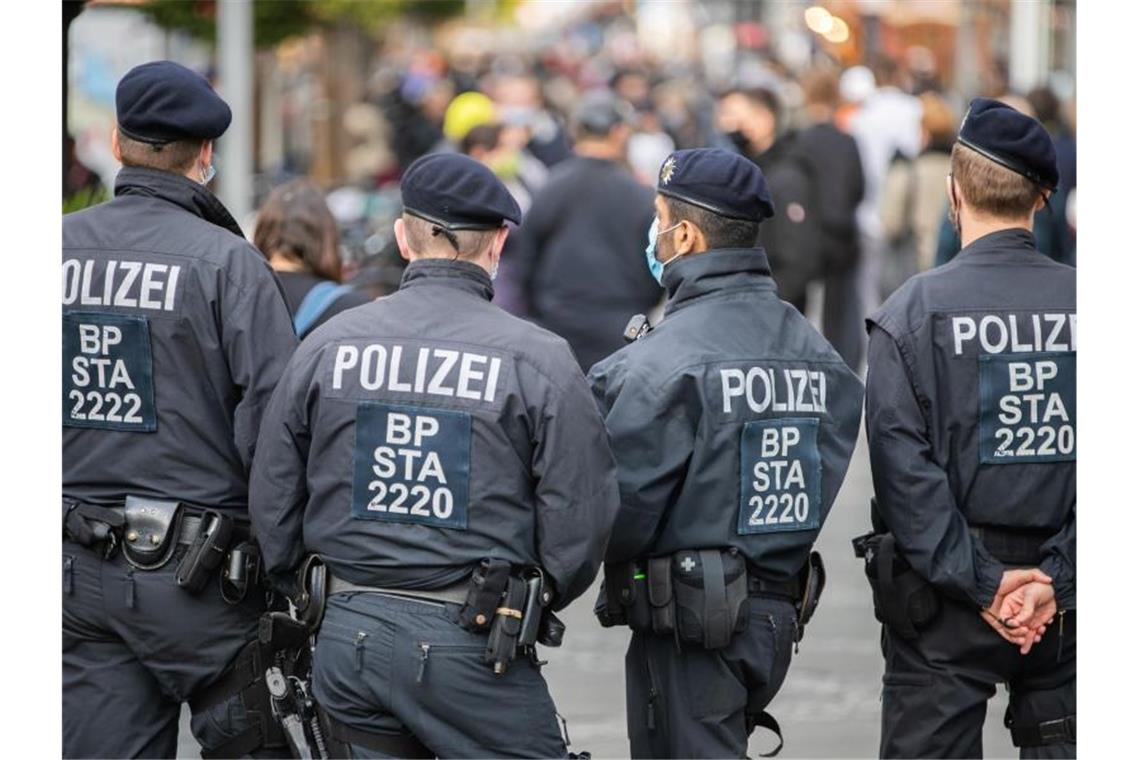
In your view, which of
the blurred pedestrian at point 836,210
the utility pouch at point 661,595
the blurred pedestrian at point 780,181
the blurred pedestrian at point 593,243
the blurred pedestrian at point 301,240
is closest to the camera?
the utility pouch at point 661,595

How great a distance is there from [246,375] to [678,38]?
201 ft

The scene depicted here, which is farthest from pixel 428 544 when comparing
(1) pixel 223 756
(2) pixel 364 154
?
(2) pixel 364 154

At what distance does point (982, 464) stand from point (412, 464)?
4.77 ft

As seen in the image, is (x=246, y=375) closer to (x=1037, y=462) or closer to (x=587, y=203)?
(x=1037, y=462)

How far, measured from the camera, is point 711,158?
16.4 ft

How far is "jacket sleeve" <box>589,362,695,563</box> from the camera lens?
15.8 ft

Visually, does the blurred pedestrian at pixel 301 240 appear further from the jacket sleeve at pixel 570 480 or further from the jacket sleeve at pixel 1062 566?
the jacket sleeve at pixel 1062 566

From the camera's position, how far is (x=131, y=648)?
4.96 metres

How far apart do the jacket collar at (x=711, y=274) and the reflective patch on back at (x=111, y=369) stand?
1.30 m

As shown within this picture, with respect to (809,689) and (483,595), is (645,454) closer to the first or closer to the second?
(483,595)

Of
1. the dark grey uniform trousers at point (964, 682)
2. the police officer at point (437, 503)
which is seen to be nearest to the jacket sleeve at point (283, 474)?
the police officer at point (437, 503)

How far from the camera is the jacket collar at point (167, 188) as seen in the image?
5012 millimetres

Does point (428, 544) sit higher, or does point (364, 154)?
point (364, 154)

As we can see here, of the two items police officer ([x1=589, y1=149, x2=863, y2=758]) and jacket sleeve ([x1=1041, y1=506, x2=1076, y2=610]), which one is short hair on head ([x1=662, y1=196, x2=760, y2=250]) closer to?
police officer ([x1=589, y1=149, x2=863, y2=758])
